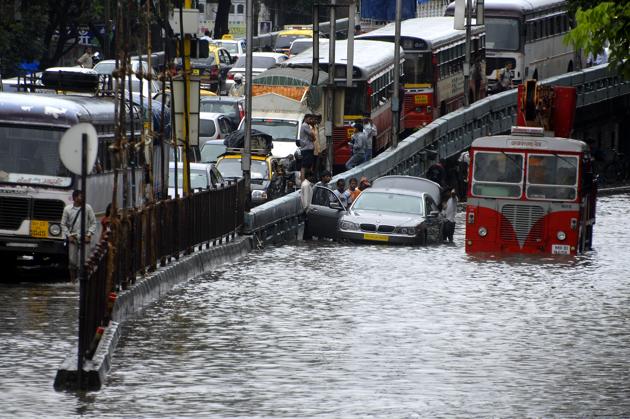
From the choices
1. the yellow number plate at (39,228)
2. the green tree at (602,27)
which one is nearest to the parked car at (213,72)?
the yellow number plate at (39,228)

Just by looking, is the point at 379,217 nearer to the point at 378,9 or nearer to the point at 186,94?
the point at 186,94

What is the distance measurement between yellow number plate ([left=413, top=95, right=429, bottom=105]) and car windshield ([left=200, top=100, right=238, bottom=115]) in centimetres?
576

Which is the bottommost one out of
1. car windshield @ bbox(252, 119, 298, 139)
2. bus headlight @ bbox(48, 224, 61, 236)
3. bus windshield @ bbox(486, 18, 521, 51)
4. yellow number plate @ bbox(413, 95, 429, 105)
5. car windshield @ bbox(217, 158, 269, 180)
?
car windshield @ bbox(217, 158, 269, 180)

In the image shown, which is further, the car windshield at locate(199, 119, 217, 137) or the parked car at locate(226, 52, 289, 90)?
the parked car at locate(226, 52, 289, 90)

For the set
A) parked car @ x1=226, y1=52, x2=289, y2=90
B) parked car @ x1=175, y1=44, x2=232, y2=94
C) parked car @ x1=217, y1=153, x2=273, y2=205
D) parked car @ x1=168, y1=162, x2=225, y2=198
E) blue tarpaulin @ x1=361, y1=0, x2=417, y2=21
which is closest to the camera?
parked car @ x1=168, y1=162, x2=225, y2=198

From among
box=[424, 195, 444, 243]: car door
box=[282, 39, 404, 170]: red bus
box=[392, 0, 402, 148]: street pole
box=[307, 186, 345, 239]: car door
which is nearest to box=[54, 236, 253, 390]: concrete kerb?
box=[307, 186, 345, 239]: car door

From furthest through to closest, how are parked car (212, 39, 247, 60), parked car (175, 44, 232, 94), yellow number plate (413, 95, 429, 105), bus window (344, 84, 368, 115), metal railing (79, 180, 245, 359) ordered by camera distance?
1. parked car (212, 39, 247, 60)
2. parked car (175, 44, 232, 94)
3. yellow number plate (413, 95, 429, 105)
4. bus window (344, 84, 368, 115)
5. metal railing (79, 180, 245, 359)

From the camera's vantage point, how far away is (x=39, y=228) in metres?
25.5

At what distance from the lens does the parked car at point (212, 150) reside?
139 feet

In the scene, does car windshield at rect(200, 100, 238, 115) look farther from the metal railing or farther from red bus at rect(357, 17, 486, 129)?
the metal railing

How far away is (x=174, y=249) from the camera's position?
25734 millimetres

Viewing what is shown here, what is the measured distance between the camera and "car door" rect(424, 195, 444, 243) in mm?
36281

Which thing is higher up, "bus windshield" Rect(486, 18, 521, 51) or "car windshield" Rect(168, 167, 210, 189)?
"bus windshield" Rect(486, 18, 521, 51)

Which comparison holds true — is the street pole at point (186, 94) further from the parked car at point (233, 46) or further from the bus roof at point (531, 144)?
the parked car at point (233, 46)
